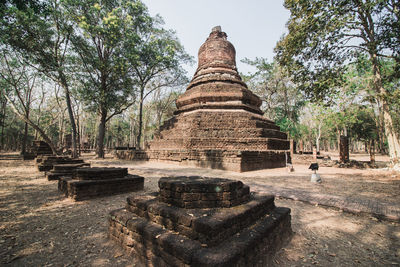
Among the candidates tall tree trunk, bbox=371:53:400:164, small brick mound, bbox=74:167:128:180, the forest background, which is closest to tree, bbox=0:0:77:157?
the forest background

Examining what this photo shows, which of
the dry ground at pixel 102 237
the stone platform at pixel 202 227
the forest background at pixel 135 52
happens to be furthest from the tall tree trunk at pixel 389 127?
the stone platform at pixel 202 227

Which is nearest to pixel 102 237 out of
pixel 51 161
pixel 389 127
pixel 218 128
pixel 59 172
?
pixel 59 172

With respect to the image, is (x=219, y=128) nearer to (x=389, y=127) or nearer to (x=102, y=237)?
(x=389, y=127)

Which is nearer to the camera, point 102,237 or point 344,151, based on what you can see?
point 102,237

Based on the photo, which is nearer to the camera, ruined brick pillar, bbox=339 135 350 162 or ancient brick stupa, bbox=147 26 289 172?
ancient brick stupa, bbox=147 26 289 172

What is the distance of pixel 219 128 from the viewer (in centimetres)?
1079

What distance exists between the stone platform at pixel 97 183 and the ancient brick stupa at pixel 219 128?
15.8 feet

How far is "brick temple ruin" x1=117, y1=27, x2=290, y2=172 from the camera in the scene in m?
9.21

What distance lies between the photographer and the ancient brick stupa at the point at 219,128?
9.16 m

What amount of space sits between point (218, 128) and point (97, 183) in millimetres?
7509

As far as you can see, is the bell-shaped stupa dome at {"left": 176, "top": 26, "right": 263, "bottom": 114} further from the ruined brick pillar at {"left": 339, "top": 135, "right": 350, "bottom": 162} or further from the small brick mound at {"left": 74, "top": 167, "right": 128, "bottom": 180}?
the small brick mound at {"left": 74, "top": 167, "right": 128, "bottom": 180}

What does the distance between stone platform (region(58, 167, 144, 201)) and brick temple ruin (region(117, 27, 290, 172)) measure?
4.82m

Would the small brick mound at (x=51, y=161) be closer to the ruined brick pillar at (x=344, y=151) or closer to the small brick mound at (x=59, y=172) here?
the small brick mound at (x=59, y=172)

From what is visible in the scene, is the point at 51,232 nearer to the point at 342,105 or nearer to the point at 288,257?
the point at 288,257
